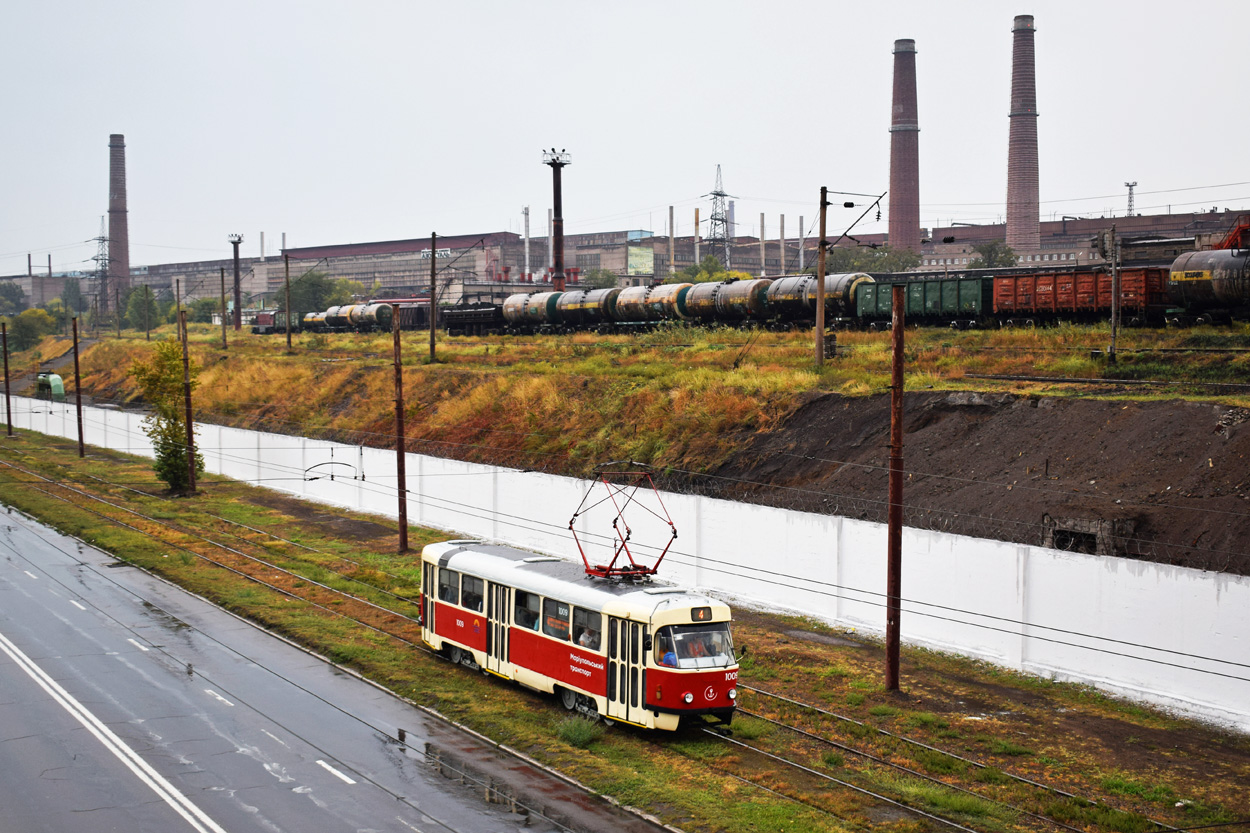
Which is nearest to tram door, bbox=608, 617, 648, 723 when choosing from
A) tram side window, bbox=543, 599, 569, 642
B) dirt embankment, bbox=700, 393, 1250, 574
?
tram side window, bbox=543, 599, 569, 642

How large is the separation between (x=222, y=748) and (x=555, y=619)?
5869 millimetres

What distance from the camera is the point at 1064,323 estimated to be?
4081 cm

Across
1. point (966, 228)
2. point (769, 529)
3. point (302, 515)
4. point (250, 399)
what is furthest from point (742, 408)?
point (966, 228)

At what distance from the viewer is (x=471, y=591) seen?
20.7 m

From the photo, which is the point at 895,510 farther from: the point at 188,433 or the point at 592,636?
the point at 188,433

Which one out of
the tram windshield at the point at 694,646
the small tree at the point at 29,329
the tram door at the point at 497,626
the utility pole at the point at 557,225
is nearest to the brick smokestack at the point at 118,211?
the small tree at the point at 29,329

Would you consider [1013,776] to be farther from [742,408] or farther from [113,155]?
[113,155]

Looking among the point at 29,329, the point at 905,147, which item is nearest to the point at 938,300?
the point at 905,147

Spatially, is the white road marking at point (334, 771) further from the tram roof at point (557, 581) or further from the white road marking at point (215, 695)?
the tram roof at point (557, 581)

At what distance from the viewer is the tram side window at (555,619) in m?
18.1

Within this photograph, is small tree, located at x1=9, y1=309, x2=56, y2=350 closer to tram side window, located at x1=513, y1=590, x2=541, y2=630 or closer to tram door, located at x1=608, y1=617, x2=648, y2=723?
tram side window, located at x1=513, y1=590, x2=541, y2=630

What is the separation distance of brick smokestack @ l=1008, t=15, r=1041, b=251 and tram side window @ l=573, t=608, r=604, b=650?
9404 centimetres

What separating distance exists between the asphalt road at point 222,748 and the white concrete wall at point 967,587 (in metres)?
11.1

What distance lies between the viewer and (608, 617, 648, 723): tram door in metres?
16.7
